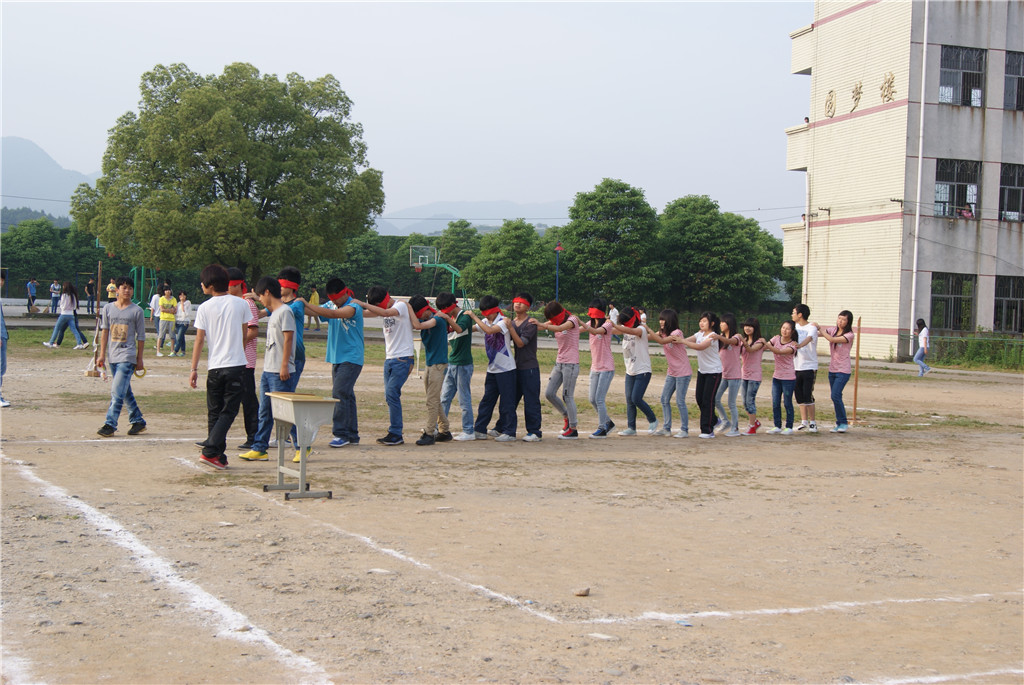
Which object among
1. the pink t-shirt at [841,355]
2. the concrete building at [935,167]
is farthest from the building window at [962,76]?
the pink t-shirt at [841,355]

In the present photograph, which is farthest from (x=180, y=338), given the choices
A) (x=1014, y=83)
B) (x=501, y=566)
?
(x=1014, y=83)

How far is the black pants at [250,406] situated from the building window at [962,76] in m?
37.0

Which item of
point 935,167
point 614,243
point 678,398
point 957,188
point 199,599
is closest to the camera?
point 199,599

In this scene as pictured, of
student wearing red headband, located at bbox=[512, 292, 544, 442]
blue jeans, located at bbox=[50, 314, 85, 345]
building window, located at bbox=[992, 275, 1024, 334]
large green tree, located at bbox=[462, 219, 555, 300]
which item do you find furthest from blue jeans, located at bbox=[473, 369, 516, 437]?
large green tree, located at bbox=[462, 219, 555, 300]

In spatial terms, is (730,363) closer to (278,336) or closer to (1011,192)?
(278,336)

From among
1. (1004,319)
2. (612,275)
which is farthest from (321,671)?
(612,275)

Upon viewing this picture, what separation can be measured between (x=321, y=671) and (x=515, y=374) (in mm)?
8365

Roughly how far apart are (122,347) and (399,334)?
3.33 m

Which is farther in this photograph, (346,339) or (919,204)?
(919,204)

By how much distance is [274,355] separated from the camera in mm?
9867

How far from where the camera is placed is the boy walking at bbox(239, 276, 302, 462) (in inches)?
383

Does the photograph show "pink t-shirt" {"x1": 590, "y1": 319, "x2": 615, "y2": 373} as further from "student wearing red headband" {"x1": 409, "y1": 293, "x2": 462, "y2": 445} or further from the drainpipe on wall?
the drainpipe on wall

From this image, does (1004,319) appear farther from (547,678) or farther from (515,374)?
(547,678)

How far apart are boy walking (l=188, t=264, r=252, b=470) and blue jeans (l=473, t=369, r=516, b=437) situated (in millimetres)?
3858
